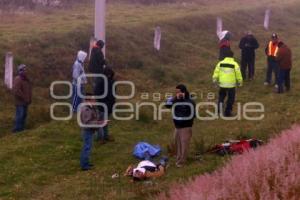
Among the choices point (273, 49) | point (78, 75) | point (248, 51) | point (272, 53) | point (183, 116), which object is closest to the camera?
point (183, 116)

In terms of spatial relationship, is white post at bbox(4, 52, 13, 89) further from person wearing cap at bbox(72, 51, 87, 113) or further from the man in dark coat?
the man in dark coat

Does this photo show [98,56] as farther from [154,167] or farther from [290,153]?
[290,153]

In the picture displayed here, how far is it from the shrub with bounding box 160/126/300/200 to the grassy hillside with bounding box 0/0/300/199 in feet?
7.05

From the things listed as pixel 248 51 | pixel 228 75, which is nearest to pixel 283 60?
pixel 248 51

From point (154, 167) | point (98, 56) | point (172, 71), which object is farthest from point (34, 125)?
point (172, 71)

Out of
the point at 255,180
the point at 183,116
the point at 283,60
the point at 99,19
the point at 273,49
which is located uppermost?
the point at 99,19

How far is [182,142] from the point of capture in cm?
Result: 1151

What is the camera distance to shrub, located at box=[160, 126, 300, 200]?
253 inches

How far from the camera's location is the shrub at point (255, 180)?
6438 millimetres

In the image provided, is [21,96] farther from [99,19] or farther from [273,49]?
[273,49]

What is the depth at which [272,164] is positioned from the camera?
7.30 meters

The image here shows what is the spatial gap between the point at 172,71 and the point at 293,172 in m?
15.4

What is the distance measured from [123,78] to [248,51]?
15.5 ft

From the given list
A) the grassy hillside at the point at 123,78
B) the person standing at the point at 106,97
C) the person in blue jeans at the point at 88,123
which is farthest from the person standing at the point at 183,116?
the person standing at the point at 106,97
